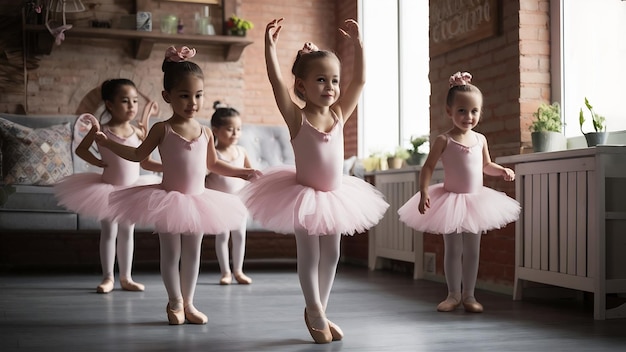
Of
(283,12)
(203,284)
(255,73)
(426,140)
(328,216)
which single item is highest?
(283,12)

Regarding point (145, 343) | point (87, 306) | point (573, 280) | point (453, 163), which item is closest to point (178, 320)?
point (145, 343)

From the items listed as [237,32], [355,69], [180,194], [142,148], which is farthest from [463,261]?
[237,32]

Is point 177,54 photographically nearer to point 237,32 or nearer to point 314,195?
point 314,195

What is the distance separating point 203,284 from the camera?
489cm

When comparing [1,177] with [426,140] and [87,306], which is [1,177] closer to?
[87,306]

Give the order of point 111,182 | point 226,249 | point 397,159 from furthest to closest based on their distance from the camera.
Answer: point 397,159
point 226,249
point 111,182

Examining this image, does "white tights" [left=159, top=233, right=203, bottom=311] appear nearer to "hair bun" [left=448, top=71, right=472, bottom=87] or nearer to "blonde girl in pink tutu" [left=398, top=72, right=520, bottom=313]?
"blonde girl in pink tutu" [left=398, top=72, right=520, bottom=313]

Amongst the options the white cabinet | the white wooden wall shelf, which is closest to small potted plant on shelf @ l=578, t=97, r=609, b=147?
the white cabinet

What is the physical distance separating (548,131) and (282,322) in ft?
5.73

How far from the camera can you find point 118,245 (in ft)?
14.6

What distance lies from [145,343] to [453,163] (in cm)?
165

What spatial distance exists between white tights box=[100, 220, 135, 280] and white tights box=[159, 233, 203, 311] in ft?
3.95

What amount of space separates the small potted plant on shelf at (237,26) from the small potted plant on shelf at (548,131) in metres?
3.70

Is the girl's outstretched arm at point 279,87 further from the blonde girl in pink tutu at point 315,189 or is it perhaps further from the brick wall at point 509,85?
the brick wall at point 509,85
